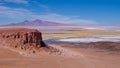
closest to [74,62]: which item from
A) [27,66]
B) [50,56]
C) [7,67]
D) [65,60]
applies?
[65,60]

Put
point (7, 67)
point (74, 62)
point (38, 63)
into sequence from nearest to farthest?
point (7, 67) < point (38, 63) < point (74, 62)

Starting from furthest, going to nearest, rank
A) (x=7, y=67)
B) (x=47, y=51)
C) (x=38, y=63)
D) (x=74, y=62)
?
1. (x=47, y=51)
2. (x=74, y=62)
3. (x=38, y=63)
4. (x=7, y=67)

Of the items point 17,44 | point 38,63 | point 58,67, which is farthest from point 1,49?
point 58,67

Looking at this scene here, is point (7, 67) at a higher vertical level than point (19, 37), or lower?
lower

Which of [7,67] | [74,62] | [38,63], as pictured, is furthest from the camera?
[74,62]

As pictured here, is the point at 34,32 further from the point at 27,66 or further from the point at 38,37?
the point at 27,66

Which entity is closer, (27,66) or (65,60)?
(27,66)

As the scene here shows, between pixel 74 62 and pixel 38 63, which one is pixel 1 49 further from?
pixel 74 62
